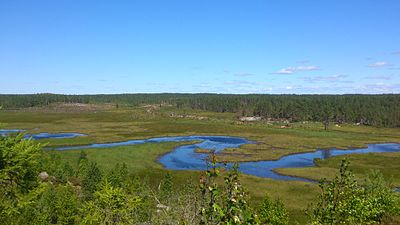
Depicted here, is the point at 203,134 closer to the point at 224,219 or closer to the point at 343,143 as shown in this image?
the point at 343,143

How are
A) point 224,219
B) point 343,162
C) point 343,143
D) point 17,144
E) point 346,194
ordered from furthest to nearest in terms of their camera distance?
point 343,143 → point 17,144 → point 346,194 → point 343,162 → point 224,219

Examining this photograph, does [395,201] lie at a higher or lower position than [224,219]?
lower

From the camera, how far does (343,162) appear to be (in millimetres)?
8938

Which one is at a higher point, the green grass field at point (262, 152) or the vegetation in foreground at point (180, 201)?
the vegetation in foreground at point (180, 201)

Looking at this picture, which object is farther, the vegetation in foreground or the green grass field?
the green grass field

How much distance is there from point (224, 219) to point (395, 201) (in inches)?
1089

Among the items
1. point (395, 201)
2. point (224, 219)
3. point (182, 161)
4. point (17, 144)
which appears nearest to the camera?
point (224, 219)

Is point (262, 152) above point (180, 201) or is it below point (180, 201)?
below

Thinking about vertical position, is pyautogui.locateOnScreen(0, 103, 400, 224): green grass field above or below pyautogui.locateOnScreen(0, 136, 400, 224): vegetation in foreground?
below

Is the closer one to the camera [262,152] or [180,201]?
[180,201]

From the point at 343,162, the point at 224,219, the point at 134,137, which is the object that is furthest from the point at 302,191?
the point at 134,137

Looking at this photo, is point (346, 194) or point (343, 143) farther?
point (343, 143)

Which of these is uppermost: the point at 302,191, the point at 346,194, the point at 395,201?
the point at 346,194

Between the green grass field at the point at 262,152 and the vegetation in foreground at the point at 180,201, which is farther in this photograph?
the green grass field at the point at 262,152
